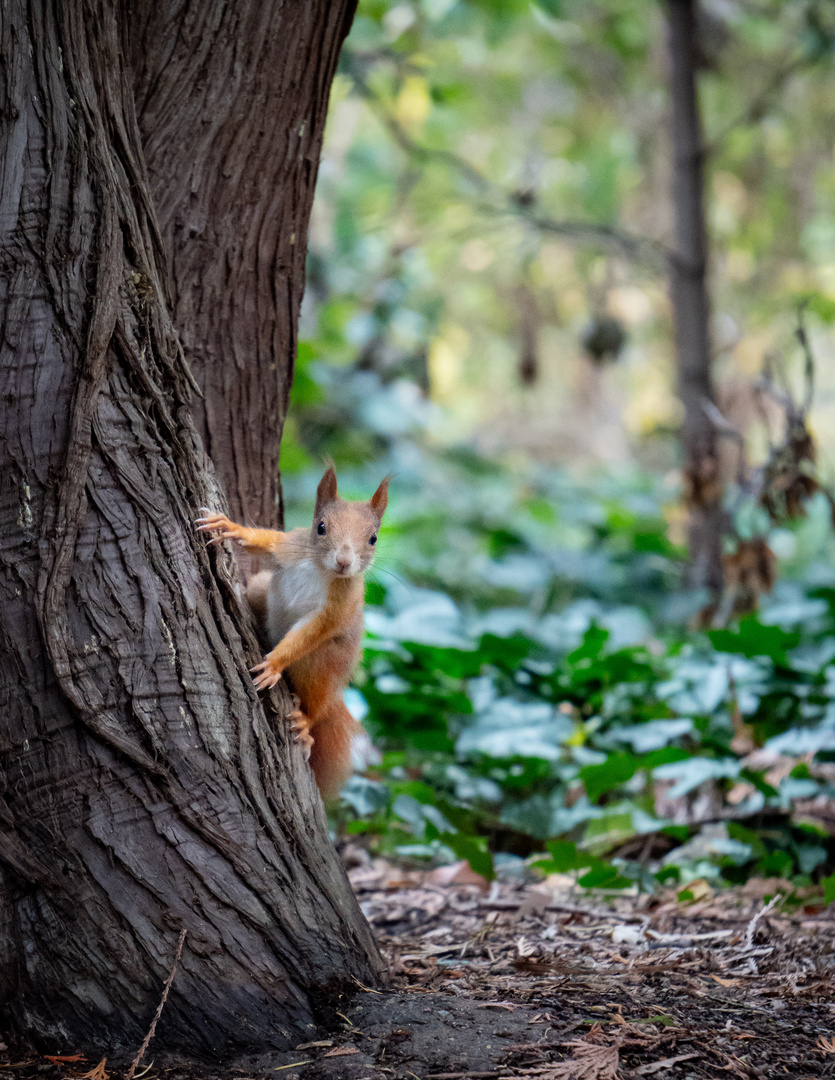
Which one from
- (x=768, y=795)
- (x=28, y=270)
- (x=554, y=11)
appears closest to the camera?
(x=28, y=270)

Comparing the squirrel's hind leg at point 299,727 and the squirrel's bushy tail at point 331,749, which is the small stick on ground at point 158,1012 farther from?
the squirrel's bushy tail at point 331,749

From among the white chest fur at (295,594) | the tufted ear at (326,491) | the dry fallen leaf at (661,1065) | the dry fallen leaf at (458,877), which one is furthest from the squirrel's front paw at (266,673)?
the dry fallen leaf at (458,877)

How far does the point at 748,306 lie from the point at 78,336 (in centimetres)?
1043

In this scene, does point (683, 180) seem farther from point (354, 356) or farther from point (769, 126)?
point (769, 126)

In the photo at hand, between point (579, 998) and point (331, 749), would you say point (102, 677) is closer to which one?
point (331, 749)

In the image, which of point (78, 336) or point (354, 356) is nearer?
point (78, 336)

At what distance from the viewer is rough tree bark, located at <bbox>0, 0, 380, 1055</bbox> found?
5.27 ft

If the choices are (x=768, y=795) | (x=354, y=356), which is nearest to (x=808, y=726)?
(x=768, y=795)

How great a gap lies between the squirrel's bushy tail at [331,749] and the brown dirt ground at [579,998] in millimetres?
414

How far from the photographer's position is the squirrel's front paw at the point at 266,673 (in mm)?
1856

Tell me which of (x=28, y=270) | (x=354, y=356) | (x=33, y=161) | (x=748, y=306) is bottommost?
(x=28, y=270)

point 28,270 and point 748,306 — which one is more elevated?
point 748,306

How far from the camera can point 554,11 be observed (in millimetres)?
4566

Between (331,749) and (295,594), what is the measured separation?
1.22 feet
